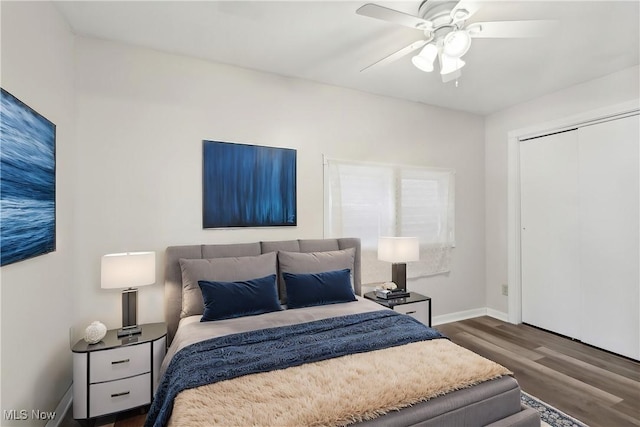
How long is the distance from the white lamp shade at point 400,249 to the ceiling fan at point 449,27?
5.17ft

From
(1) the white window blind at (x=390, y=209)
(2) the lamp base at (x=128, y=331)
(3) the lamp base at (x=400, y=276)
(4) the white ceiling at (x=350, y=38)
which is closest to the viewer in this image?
(4) the white ceiling at (x=350, y=38)

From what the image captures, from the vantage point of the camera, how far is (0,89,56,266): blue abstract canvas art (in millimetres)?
1483

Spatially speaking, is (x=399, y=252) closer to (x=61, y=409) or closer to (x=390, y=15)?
(x=390, y=15)

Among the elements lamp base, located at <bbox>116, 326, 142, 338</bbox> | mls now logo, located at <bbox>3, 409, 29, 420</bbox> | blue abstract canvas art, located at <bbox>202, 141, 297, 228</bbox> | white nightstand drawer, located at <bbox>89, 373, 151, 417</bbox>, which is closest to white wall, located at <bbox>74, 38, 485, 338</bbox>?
blue abstract canvas art, located at <bbox>202, 141, 297, 228</bbox>

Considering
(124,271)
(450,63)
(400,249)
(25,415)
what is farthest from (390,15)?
(25,415)

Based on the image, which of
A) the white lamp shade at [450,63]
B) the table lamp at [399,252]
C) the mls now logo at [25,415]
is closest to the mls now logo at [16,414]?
the mls now logo at [25,415]

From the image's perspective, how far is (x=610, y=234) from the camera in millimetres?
A: 3166

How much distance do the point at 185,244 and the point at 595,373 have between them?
368 centimetres

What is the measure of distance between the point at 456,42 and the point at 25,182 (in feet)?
8.14

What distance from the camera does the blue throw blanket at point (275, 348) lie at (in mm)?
1521

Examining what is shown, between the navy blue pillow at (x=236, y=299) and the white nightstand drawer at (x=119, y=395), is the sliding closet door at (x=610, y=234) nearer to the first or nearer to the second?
the navy blue pillow at (x=236, y=299)

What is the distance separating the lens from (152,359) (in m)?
2.18

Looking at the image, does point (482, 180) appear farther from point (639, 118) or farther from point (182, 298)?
point (182, 298)

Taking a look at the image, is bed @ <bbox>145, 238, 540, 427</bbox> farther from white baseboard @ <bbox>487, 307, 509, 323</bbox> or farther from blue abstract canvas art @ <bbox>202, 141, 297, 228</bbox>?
white baseboard @ <bbox>487, 307, 509, 323</bbox>
